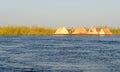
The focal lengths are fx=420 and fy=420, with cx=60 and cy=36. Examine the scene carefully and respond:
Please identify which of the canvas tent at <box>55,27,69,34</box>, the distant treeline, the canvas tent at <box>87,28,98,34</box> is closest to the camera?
the distant treeline

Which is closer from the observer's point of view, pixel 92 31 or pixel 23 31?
pixel 23 31

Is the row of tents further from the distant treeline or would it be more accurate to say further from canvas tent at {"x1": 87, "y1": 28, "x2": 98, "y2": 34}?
the distant treeline

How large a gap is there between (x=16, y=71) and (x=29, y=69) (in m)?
1.33

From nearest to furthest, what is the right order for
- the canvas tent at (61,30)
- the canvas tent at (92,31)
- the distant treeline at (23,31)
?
the distant treeline at (23,31), the canvas tent at (61,30), the canvas tent at (92,31)

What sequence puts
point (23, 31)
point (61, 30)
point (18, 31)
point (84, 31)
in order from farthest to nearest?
1. point (84, 31)
2. point (61, 30)
3. point (23, 31)
4. point (18, 31)

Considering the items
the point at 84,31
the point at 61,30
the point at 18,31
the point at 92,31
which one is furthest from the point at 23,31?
the point at 92,31

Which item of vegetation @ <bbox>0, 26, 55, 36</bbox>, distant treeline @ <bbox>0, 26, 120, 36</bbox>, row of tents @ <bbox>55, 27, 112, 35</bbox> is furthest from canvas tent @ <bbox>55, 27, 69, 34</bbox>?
vegetation @ <bbox>0, 26, 55, 36</bbox>

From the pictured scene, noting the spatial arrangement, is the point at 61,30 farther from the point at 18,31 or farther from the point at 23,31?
the point at 18,31

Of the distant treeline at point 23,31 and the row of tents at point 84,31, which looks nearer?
the distant treeline at point 23,31

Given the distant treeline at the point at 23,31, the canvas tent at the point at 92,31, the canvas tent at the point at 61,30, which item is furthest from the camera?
the canvas tent at the point at 92,31

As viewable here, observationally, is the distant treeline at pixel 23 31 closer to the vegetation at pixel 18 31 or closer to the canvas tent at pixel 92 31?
the vegetation at pixel 18 31

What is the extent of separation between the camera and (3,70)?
27703 millimetres

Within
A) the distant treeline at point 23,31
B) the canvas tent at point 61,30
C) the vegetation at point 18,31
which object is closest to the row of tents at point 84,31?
the canvas tent at point 61,30

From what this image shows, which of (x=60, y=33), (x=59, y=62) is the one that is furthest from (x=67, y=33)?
(x=59, y=62)
